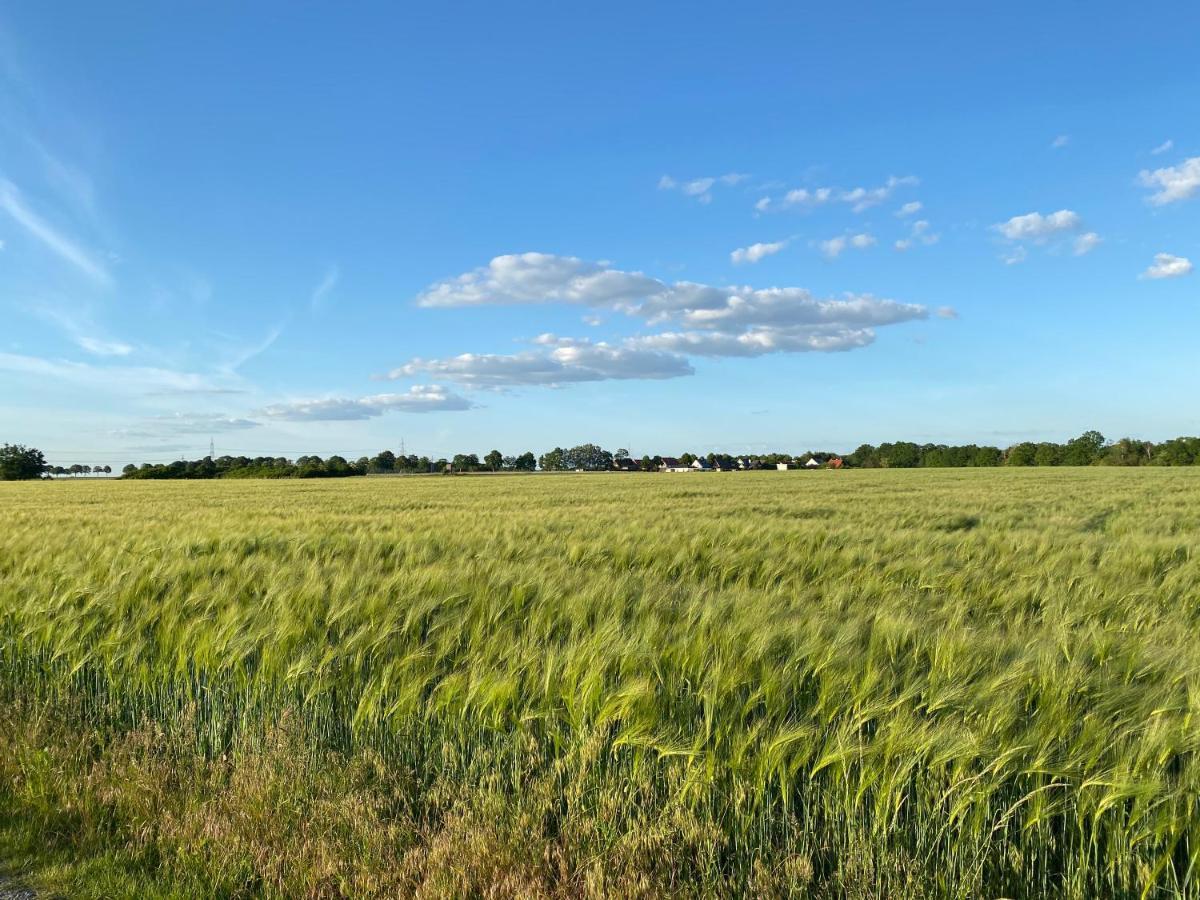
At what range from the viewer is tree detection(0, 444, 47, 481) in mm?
90694

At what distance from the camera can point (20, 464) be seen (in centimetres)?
9369

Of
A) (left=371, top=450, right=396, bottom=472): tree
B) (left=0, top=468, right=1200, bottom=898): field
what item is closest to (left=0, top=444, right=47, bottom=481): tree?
(left=371, top=450, right=396, bottom=472): tree

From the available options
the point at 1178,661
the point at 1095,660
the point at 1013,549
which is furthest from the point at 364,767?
the point at 1013,549

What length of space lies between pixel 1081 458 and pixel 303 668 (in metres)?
111

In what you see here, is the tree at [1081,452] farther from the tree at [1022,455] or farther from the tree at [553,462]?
the tree at [553,462]

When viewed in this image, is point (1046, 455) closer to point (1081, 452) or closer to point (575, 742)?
point (1081, 452)

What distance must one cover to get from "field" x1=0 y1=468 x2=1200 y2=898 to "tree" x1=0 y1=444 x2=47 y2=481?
360ft

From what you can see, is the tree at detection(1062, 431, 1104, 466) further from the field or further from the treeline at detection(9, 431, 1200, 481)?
the field

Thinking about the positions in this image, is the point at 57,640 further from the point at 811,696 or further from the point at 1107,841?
the point at 1107,841

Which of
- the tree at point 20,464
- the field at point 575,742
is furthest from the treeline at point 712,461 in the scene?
the field at point 575,742

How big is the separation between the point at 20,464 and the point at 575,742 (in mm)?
119033

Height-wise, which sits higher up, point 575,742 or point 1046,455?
point 1046,455

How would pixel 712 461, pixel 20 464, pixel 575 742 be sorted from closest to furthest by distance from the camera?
pixel 575 742 → pixel 20 464 → pixel 712 461

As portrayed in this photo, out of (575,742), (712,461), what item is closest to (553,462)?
(712,461)
